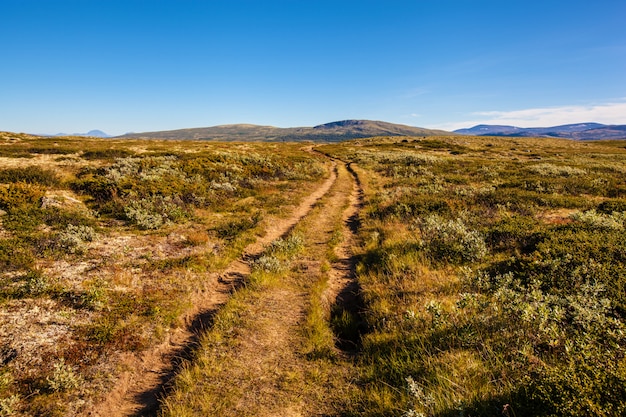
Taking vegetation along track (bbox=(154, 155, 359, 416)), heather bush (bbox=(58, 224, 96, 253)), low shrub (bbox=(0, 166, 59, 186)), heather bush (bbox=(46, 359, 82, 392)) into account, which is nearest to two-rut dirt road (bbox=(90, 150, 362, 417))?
vegetation along track (bbox=(154, 155, 359, 416))

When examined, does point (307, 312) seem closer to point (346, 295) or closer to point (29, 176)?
point (346, 295)

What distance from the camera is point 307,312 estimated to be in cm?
754

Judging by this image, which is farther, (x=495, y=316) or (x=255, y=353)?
(x=255, y=353)

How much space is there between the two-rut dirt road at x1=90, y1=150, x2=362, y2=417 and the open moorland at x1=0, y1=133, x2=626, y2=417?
1.4 inches

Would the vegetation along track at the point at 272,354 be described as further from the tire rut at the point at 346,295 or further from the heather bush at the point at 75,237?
the heather bush at the point at 75,237

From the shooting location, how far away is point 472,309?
6.14 m

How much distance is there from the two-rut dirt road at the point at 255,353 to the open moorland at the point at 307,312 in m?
0.03

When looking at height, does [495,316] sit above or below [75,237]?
below

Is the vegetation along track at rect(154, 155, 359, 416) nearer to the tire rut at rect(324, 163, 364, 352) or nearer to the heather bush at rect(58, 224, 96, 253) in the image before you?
the tire rut at rect(324, 163, 364, 352)

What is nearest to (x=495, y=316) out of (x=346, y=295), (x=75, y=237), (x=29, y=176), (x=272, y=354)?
(x=346, y=295)

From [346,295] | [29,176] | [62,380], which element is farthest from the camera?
[29,176]

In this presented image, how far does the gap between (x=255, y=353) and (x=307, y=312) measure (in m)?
1.84

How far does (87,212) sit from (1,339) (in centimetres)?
950

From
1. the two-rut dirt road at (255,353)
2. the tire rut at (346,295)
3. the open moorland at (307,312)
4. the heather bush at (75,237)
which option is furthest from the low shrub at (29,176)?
the tire rut at (346,295)
